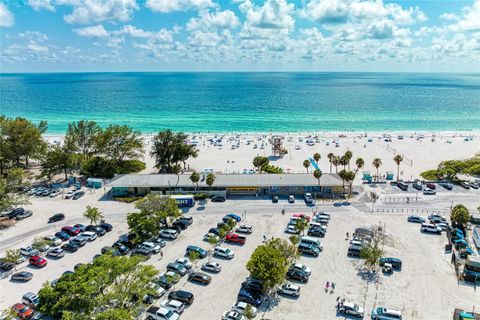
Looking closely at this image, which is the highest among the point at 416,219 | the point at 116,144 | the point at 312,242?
the point at 116,144

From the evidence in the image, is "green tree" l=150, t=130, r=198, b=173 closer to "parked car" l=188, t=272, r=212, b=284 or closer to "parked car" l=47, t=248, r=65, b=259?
"parked car" l=47, t=248, r=65, b=259

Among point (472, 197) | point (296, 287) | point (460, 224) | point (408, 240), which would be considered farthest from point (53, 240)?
point (472, 197)

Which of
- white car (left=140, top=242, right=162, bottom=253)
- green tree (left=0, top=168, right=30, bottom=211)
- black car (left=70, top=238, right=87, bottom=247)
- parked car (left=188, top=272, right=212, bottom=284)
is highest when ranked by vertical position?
green tree (left=0, top=168, right=30, bottom=211)

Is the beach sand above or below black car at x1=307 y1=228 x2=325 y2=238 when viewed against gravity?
above

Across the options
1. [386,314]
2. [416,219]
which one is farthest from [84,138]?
[386,314]

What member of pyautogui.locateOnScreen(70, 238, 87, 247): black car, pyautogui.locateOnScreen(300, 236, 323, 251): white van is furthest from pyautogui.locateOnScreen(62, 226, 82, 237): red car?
pyautogui.locateOnScreen(300, 236, 323, 251): white van

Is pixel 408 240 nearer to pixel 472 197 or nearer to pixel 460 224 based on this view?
pixel 460 224

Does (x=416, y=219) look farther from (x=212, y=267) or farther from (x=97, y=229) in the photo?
(x=97, y=229)
